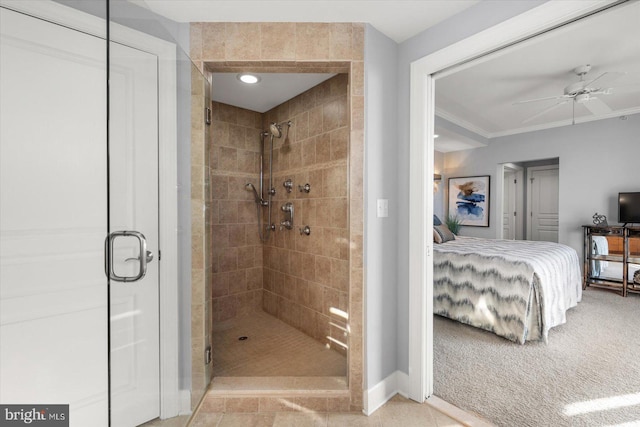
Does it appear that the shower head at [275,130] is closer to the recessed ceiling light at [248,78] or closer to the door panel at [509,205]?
the recessed ceiling light at [248,78]

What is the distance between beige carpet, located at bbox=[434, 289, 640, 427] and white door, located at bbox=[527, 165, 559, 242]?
10.8 feet

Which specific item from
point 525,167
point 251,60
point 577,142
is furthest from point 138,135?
point 525,167

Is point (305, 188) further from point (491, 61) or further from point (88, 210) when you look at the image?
point (491, 61)

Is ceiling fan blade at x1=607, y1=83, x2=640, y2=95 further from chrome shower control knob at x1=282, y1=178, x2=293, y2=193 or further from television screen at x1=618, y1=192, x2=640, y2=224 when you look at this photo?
chrome shower control knob at x1=282, y1=178, x2=293, y2=193

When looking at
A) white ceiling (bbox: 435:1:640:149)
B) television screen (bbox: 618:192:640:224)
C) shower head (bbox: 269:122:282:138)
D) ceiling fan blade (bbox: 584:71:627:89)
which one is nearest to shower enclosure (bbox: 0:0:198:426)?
shower head (bbox: 269:122:282:138)

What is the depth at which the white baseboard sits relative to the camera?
183 cm

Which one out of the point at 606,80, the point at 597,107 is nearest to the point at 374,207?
the point at 606,80

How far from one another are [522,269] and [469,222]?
3522 mm

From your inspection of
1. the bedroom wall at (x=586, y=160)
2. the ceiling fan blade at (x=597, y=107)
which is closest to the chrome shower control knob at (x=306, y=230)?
the ceiling fan blade at (x=597, y=107)

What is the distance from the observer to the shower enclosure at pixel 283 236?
2543 mm

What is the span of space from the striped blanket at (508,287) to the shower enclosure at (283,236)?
1350 millimetres

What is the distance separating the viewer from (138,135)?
121 cm

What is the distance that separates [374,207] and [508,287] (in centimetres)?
182

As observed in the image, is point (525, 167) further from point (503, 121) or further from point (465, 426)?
point (465, 426)
